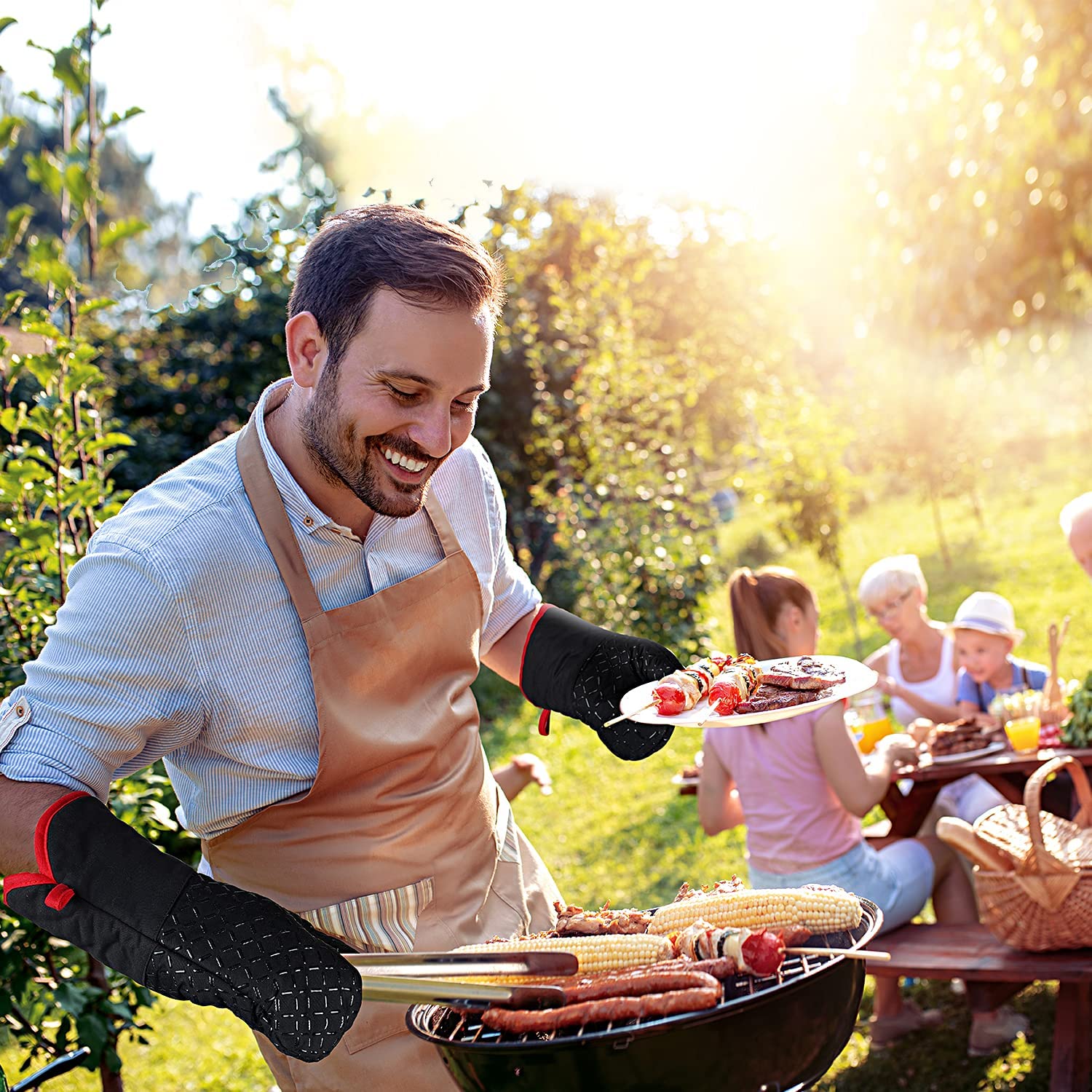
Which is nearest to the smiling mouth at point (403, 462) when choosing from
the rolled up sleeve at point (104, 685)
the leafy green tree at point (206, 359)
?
the rolled up sleeve at point (104, 685)

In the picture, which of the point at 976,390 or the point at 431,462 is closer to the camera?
the point at 431,462

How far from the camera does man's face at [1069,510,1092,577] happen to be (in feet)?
13.3

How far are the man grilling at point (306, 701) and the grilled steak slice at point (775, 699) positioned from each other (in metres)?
0.23

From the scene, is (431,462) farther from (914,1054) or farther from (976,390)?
(976,390)

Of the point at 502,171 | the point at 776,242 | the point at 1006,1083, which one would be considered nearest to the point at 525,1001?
the point at 1006,1083

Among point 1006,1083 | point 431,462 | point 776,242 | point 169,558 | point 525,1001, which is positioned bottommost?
point 1006,1083

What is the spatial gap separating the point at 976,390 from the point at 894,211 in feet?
22.6

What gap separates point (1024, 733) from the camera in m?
3.88

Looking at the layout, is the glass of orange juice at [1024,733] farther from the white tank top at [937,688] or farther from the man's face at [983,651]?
the white tank top at [937,688]

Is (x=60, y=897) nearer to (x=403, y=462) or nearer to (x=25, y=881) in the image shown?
(x=25, y=881)

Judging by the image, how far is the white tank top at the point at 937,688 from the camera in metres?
4.99

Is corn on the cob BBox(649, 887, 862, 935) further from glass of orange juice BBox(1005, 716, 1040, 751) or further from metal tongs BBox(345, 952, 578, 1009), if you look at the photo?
glass of orange juice BBox(1005, 716, 1040, 751)

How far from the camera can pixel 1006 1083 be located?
363 centimetres

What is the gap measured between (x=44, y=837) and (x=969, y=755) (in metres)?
3.31
